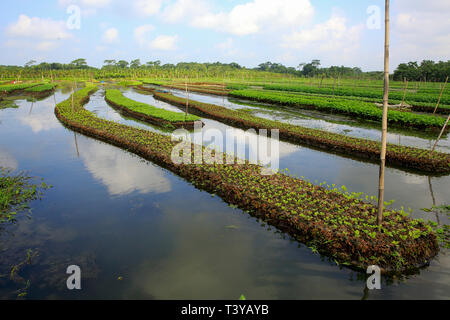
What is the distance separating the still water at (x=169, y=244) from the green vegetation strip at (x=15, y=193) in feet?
1.55

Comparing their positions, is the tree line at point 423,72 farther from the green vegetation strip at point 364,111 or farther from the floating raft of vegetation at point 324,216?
the floating raft of vegetation at point 324,216

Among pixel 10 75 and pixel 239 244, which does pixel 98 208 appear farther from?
pixel 10 75

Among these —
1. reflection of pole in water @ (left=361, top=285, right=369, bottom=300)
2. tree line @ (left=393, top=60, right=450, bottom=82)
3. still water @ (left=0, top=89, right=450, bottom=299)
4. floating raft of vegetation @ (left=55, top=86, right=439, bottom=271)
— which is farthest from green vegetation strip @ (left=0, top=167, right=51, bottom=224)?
tree line @ (left=393, top=60, right=450, bottom=82)

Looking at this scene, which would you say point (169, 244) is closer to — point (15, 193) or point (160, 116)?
point (15, 193)

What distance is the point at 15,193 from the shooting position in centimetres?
926

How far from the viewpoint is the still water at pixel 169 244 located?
5.33 m

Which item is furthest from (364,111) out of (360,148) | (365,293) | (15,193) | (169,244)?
(15,193)

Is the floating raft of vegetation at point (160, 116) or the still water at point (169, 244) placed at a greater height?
the floating raft of vegetation at point (160, 116)

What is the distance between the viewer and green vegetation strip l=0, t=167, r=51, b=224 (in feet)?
26.8

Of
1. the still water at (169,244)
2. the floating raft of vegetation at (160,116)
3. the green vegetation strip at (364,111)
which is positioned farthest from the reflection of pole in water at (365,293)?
the green vegetation strip at (364,111)

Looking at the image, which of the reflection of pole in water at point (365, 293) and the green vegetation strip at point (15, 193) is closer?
the reflection of pole in water at point (365, 293)

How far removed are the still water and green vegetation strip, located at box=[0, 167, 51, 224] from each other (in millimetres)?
472
